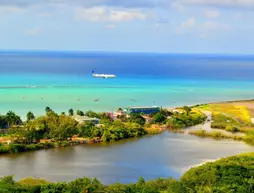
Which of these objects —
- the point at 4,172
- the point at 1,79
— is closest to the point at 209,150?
the point at 4,172

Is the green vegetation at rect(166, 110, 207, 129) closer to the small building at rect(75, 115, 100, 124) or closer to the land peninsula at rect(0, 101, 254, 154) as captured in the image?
the land peninsula at rect(0, 101, 254, 154)

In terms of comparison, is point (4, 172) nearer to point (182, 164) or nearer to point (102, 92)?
point (182, 164)

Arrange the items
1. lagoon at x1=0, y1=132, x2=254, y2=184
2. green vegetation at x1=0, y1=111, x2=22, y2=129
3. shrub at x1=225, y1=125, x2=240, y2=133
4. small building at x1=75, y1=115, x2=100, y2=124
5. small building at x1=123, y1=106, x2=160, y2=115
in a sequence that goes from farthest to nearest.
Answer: small building at x1=123, y1=106, x2=160, y2=115 → shrub at x1=225, y1=125, x2=240, y2=133 → small building at x1=75, y1=115, x2=100, y2=124 → green vegetation at x1=0, y1=111, x2=22, y2=129 → lagoon at x1=0, y1=132, x2=254, y2=184

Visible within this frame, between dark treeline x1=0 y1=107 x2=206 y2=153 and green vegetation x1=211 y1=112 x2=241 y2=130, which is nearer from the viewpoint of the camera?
dark treeline x1=0 y1=107 x2=206 y2=153

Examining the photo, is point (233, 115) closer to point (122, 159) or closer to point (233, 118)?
point (233, 118)

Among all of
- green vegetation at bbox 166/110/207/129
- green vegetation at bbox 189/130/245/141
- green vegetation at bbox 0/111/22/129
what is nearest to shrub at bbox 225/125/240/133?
green vegetation at bbox 189/130/245/141

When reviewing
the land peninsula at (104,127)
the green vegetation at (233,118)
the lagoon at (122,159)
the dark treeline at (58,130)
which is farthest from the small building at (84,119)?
the green vegetation at (233,118)
